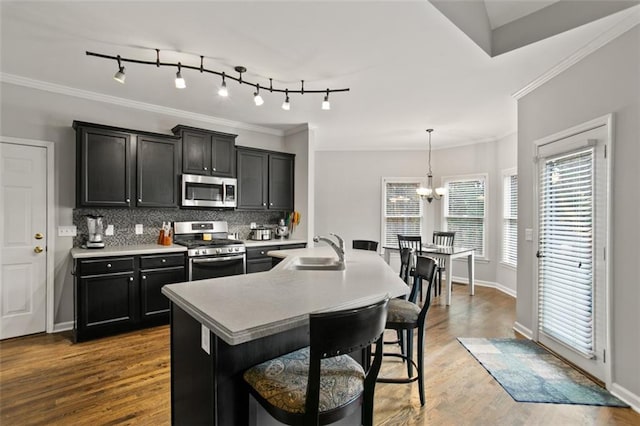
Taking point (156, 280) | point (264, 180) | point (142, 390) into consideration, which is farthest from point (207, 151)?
point (142, 390)

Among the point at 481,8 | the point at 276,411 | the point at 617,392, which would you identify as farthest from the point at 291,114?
the point at 617,392

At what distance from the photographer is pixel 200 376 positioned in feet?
4.63

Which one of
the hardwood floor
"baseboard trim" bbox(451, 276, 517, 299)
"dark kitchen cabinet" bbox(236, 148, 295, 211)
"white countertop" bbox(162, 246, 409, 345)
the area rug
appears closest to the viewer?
"white countertop" bbox(162, 246, 409, 345)

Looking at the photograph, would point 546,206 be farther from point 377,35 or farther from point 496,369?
point 377,35

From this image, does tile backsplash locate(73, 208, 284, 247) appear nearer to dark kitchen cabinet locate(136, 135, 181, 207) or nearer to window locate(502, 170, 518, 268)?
dark kitchen cabinet locate(136, 135, 181, 207)

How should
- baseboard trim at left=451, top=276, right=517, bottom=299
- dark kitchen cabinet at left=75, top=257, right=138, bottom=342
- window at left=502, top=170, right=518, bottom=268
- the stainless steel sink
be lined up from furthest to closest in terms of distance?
1. window at left=502, top=170, right=518, bottom=268
2. baseboard trim at left=451, top=276, right=517, bottom=299
3. dark kitchen cabinet at left=75, top=257, right=138, bottom=342
4. the stainless steel sink

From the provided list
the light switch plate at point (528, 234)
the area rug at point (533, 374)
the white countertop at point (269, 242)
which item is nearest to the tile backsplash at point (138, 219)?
the white countertop at point (269, 242)

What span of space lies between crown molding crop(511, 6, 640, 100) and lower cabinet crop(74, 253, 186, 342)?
4.48 m

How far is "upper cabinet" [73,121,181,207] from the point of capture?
3.46 meters

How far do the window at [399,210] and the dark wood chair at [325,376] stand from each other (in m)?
5.50

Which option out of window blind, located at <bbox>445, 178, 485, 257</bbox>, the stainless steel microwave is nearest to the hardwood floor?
the stainless steel microwave

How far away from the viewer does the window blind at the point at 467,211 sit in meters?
6.00

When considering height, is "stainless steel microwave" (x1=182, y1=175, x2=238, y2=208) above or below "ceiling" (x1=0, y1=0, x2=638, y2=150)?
below

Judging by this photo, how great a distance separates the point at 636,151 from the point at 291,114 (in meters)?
3.71
